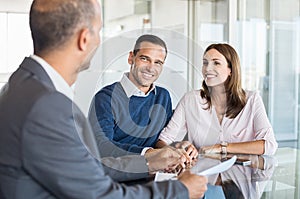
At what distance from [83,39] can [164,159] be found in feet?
2.56

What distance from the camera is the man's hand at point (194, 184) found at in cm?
101

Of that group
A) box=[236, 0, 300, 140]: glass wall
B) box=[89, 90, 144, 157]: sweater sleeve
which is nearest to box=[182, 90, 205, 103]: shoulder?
box=[89, 90, 144, 157]: sweater sleeve

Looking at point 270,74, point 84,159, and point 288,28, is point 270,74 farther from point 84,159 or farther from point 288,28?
point 84,159

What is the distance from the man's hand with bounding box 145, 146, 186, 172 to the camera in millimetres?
1559

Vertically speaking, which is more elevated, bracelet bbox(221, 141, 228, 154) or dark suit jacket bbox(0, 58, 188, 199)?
dark suit jacket bbox(0, 58, 188, 199)

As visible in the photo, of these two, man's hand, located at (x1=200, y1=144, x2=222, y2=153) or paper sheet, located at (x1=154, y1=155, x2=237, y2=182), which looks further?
man's hand, located at (x1=200, y1=144, x2=222, y2=153)

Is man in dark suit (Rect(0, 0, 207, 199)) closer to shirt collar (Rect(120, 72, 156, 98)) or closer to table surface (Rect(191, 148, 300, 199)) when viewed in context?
table surface (Rect(191, 148, 300, 199))

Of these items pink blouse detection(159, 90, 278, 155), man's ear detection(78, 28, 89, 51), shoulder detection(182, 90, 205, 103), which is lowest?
pink blouse detection(159, 90, 278, 155)

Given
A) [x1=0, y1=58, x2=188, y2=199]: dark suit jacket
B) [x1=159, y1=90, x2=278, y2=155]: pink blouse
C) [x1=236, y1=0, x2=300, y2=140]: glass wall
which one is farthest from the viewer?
[x1=236, y1=0, x2=300, y2=140]: glass wall

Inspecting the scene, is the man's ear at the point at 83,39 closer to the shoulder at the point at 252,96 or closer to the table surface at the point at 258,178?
the table surface at the point at 258,178

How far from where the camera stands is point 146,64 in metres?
1.88

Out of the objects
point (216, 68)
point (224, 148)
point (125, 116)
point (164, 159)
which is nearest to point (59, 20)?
point (164, 159)

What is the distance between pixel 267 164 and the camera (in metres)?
1.95

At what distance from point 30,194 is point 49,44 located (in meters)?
0.34
